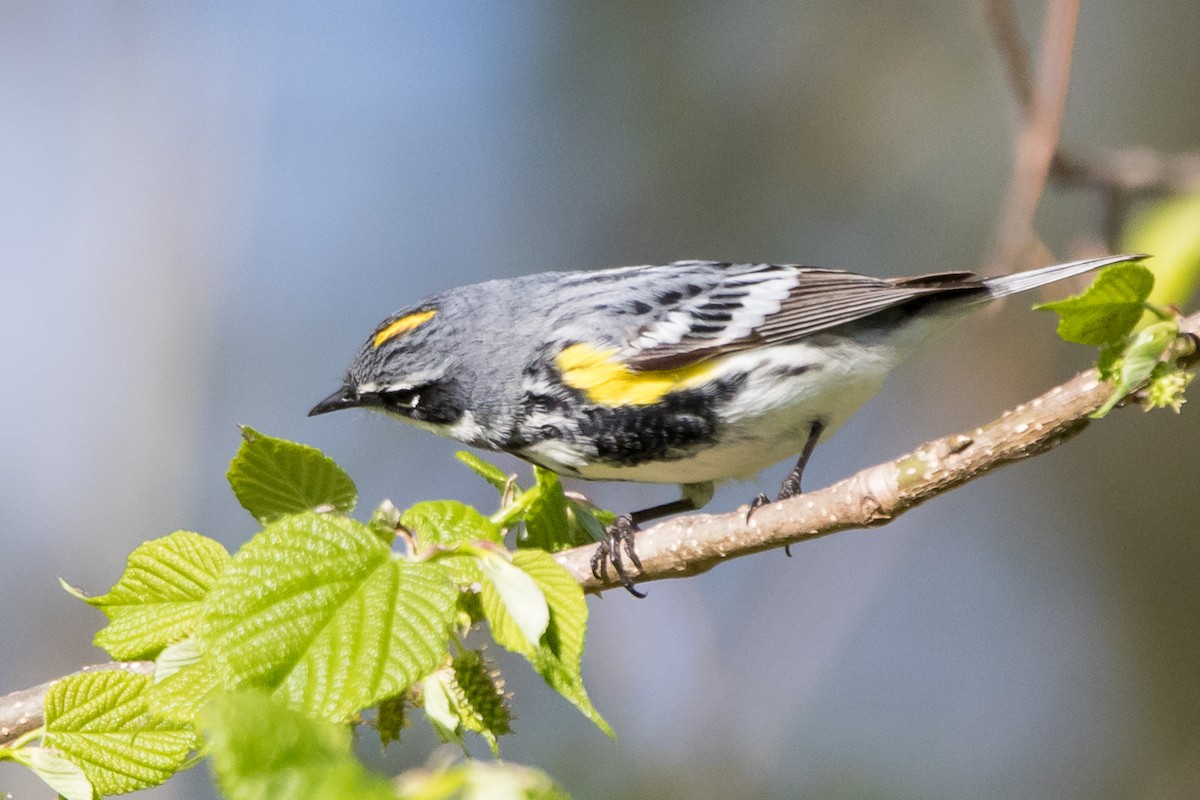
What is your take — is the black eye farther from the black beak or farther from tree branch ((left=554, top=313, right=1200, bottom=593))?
tree branch ((left=554, top=313, right=1200, bottom=593))

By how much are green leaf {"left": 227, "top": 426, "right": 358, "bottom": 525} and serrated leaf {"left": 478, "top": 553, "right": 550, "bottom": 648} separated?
32 cm

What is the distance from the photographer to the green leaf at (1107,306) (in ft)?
4.00

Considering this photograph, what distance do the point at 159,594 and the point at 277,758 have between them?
79cm

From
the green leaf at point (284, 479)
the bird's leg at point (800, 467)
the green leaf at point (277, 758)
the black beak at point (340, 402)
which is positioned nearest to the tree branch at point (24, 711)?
the green leaf at point (284, 479)

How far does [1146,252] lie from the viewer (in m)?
1.89

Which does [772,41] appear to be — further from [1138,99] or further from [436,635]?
[436,635]

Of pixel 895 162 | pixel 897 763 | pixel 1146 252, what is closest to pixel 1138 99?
pixel 895 162

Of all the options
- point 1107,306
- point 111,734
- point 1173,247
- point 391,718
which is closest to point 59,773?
point 111,734

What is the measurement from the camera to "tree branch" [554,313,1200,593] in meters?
1.39

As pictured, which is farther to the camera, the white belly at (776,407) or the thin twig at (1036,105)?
the white belly at (776,407)

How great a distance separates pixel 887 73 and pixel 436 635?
23.8 ft

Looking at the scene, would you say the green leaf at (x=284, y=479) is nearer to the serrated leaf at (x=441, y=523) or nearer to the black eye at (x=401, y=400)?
the serrated leaf at (x=441, y=523)

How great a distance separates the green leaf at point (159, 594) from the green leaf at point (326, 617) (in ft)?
0.72

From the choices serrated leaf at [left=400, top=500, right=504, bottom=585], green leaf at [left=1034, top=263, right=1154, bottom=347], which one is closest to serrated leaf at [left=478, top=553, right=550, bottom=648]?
serrated leaf at [left=400, top=500, right=504, bottom=585]
